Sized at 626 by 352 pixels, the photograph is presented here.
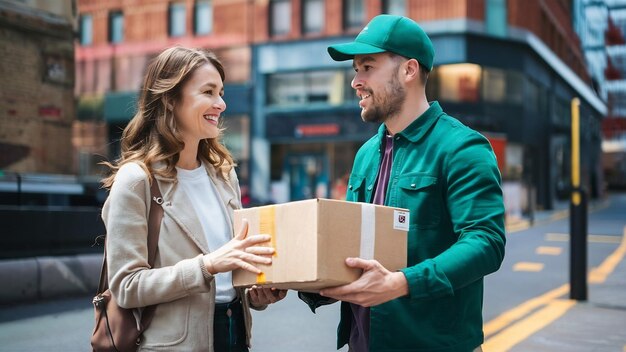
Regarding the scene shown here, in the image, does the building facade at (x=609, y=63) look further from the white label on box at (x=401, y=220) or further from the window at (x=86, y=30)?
the white label on box at (x=401, y=220)

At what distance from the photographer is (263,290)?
8.06ft

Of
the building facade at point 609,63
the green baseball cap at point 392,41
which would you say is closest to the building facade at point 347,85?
the building facade at point 609,63

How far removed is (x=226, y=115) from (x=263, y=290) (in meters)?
29.0

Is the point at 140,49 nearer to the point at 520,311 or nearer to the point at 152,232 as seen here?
the point at 520,311

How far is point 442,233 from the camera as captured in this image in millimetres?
2297

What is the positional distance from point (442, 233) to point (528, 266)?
998cm

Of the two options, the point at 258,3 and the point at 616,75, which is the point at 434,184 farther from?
the point at 616,75

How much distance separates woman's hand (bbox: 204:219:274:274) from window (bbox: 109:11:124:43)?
3384 centimetres

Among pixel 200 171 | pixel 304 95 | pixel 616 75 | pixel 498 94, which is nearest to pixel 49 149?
pixel 200 171

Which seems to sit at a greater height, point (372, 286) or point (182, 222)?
point (182, 222)

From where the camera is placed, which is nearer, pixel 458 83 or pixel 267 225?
pixel 267 225

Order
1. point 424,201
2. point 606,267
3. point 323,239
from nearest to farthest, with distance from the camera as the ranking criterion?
point 323,239, point 424,201, point 606,267

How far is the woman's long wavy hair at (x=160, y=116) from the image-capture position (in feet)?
8.24

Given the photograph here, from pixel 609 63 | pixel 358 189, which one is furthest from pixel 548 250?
pixel 609 63
